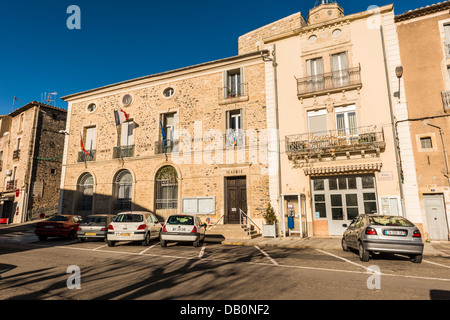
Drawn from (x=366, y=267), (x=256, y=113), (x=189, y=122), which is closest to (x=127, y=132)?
(x=189, y=122)

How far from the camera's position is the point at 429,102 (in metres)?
13.3

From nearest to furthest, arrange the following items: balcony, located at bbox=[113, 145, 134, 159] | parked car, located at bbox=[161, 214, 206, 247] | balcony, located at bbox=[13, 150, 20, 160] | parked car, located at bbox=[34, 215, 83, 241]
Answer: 1. parked car, located at bbox=[161, 214, 206, 247]
2. parked car, located at bbox=[34, 215, 83, 241]
3. balcony, located at bbox=[113, 145, 134, 159]
4. balcony, located at bbox=[13, 150, 20, 160]

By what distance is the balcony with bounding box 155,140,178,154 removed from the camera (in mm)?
18094

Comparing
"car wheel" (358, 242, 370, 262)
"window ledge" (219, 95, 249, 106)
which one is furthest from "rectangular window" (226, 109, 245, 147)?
"car wheel" (358, 242, 370, 262)

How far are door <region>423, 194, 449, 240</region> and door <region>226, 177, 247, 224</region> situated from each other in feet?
29.4

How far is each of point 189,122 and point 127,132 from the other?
5.17 m

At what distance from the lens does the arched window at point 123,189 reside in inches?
755

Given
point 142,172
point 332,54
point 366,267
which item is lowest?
point 366,267

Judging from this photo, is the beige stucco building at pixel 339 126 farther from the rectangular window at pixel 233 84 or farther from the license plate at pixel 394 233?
the license plate at pixel 394 233

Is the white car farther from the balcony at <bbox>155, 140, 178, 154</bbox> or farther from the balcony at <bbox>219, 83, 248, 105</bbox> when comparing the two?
the balcony at <bbox>219, 83, 248, 105</bbox>

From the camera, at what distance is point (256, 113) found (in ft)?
54.6

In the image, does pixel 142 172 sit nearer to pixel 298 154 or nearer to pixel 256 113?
pixel 256 113

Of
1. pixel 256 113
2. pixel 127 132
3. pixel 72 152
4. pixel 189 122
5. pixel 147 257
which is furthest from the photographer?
pixel 72 152

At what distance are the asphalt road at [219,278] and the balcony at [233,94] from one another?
35.5ft
